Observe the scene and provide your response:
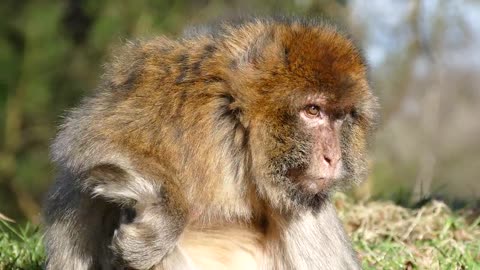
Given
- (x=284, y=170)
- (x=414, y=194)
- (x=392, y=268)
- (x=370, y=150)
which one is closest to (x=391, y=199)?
(x=414, y=194)

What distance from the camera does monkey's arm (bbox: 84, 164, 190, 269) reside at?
3289 mm

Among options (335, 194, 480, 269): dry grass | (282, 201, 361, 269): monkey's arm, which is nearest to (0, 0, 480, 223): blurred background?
(335, 194, 480, 269): dry grass

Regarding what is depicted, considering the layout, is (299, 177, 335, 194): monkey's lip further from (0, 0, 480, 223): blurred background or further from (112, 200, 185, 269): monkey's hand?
(0, 0, 480, 223): blurred background

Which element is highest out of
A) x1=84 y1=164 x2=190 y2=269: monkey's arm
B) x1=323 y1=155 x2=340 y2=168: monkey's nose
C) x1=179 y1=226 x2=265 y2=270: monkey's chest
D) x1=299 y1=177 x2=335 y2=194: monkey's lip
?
x1=323 y1=155 x2=340 y2=168: monkey's nose

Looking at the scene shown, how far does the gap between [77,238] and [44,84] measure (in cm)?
772

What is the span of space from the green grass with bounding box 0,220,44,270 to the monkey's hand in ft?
4.70

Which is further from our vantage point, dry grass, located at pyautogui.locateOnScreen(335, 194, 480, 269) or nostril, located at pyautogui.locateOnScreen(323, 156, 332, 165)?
dry grass, located at pyautogui.locateOnScreen(335, 194, 480, 269)

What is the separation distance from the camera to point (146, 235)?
3270 mm

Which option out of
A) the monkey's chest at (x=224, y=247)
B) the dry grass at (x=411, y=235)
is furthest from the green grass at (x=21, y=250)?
the dry grass at (x=411, y=235)

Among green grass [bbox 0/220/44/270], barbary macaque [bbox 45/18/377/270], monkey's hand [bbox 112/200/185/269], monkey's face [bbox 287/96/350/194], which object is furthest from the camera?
green grass [bbox 0/220/44/270]

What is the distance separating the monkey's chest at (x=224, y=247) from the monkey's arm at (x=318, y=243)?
149mm

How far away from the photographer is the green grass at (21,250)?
4656 mm

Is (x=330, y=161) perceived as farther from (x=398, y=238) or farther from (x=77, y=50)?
(x=77, y=50)

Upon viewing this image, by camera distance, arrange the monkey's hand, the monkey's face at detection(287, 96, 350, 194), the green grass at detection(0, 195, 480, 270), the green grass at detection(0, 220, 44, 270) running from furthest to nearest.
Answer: the green grass at detection(0, 195, 480, 270) < the green grass at detection(0, 220, 44, 270) < the monkey's face at detection(287, 96, 350, 194) < the monkey's hand
